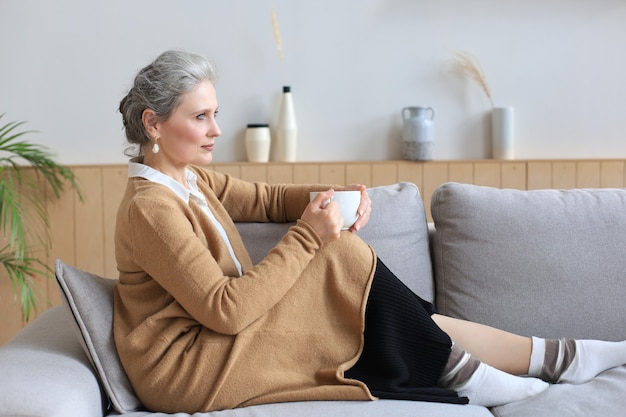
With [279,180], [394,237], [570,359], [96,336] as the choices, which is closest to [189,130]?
[96,336]

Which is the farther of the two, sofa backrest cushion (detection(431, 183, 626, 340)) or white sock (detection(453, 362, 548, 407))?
sofa backrest cushion (detection(431, 183, 626, 340))

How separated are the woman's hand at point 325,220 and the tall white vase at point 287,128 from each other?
66.1 inches

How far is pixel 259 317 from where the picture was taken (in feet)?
5.72

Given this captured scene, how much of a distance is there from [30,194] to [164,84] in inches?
70.2

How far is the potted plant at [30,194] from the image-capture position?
3.32 meters

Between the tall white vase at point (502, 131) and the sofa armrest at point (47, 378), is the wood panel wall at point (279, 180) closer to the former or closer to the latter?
the tall white vase at point (502, 131)

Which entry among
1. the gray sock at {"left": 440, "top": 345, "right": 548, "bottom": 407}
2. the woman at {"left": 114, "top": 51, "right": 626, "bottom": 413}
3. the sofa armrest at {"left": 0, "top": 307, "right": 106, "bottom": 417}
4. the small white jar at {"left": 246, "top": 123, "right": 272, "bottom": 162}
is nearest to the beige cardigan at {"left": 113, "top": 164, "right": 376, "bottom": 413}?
the woman at {"left": 114, "top": 51, "right": 626, "bottom": 413}

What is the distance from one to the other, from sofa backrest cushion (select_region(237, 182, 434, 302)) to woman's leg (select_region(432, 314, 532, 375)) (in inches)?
8.6

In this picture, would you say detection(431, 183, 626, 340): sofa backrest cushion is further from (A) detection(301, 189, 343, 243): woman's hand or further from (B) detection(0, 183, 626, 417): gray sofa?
(A) detection(301, 189, 343, 243): woman's hand

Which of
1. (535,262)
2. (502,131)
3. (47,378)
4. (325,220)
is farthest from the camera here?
(502,131)

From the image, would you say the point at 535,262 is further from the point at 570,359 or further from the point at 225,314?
the point at 225,314

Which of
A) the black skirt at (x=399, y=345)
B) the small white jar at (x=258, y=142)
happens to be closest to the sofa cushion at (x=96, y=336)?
the black skirt at (x=399, y=345)

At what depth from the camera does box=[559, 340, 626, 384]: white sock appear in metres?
1.88

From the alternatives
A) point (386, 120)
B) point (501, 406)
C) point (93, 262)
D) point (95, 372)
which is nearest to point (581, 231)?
point (501, 406)
